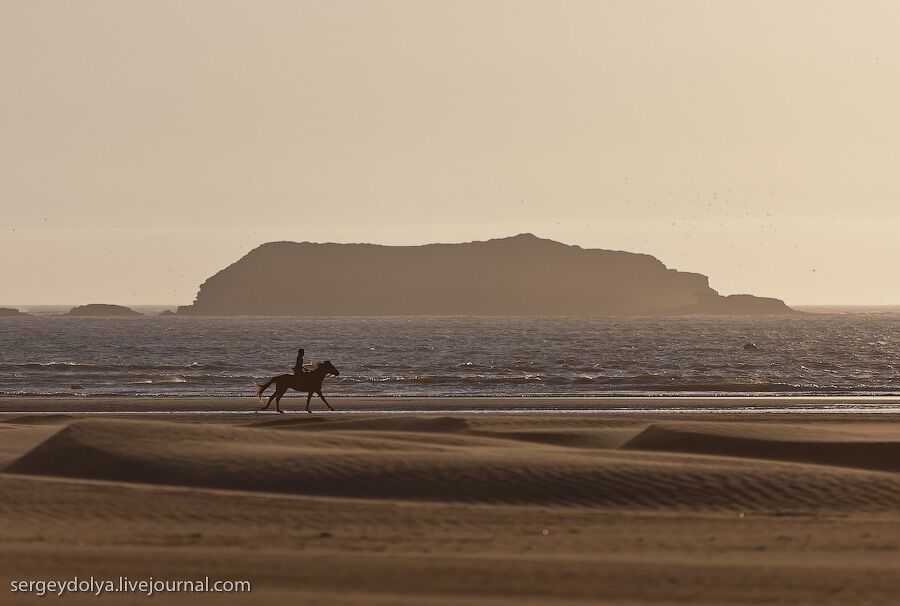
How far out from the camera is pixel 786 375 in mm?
69625

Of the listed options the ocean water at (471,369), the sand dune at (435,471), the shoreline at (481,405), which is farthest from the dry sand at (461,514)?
the ocean water at (471,369)

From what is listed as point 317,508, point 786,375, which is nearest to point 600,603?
point 317,508

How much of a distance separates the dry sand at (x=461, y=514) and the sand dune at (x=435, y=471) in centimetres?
5

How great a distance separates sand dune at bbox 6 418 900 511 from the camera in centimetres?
1797

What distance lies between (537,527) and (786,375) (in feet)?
188

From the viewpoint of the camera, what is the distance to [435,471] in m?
19.4

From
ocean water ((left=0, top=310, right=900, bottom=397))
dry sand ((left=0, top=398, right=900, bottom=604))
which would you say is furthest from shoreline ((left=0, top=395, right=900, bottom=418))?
dry sand ((left=0, top=398, right=900, bottom=604))

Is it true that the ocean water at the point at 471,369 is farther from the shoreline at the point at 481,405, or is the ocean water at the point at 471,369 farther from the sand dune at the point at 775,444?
the sand dune at the point at 775,444

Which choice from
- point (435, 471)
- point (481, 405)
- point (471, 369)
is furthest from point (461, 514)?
point (471, 369)

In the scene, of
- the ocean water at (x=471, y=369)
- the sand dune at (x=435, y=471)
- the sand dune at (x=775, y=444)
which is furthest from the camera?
the ocean water at (x=471, y=369)

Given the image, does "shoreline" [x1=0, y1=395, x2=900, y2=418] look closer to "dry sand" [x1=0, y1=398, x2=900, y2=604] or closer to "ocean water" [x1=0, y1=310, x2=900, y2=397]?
"ocean water" [x1=0, y1=310, x2=900, y2=397]

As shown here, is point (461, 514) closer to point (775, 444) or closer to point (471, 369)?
point (775, 444)

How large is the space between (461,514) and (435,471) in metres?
3.23

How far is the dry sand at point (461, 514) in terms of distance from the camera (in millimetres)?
11594
